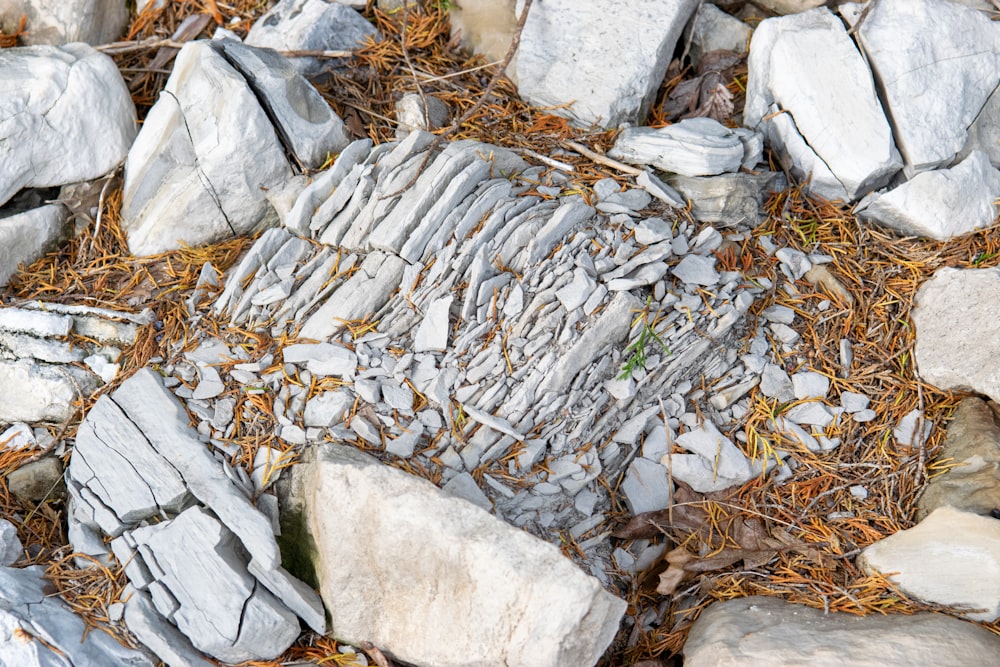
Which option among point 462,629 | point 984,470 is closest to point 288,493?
point 462,629

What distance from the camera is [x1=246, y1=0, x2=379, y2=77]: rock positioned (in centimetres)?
393

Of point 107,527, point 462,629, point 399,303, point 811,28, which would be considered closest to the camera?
point 462,629

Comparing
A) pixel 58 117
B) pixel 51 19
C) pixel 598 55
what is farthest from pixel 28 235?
pixel 598 55

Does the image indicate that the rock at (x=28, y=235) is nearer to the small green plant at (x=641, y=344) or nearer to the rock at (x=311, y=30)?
the rock at (x=311, y=30)

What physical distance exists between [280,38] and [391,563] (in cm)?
258

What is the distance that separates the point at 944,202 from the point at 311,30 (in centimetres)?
301

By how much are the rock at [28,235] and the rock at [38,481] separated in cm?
87

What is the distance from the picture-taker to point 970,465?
316cm

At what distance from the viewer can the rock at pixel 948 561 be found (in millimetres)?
2918

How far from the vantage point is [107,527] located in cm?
304

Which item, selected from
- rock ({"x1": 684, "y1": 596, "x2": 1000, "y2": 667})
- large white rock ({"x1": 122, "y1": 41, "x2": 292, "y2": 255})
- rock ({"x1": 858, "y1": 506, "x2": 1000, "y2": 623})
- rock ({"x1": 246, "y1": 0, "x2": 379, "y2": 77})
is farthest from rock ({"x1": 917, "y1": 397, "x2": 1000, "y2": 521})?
rock ({"x1": 246, "y1": 0, "x2": 379, "y2": 77})

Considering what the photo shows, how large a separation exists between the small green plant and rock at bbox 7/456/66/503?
7.51 feet

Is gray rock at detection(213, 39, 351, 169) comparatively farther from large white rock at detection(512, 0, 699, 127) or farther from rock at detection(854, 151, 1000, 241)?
rock at detection(854, 151, 1000, 241)

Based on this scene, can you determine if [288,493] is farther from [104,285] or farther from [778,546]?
[778,546]
